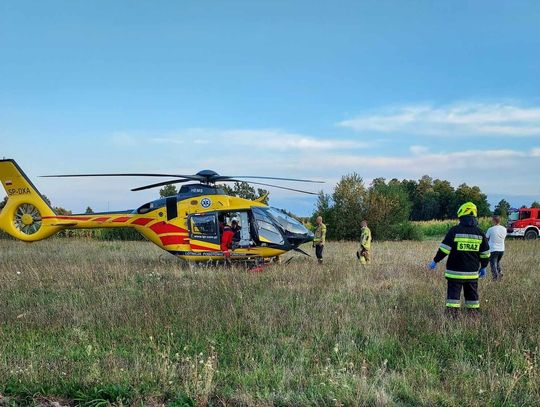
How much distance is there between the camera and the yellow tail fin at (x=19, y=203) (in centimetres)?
1445

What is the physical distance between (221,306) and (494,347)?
412 centimetres

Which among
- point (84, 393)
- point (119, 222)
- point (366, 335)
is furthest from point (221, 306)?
point (119, 222)

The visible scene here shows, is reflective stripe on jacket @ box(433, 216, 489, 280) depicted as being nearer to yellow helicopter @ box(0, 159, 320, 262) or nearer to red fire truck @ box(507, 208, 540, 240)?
yellow helicopter @ box(0, 159, 320, 262)

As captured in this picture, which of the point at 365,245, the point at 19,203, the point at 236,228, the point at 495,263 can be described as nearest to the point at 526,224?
the point at 365,245

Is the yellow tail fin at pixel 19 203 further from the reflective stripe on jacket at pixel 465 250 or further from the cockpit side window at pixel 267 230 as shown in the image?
the reflective stripe on jacket at pixel 465 250

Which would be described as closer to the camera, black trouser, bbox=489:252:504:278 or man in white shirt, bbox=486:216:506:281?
black trouser, bbox=489:252:504:278

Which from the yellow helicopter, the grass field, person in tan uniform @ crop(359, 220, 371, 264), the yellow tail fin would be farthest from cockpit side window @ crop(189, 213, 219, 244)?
the yellow tail fin

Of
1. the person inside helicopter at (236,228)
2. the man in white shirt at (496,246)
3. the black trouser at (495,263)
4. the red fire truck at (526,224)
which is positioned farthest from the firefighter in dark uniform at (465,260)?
the red fire truck at (526,224)

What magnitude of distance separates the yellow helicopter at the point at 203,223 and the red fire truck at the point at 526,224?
22679mm

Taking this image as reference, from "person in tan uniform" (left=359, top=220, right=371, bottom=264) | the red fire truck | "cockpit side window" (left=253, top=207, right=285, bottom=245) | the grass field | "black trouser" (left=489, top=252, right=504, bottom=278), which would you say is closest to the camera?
the grass field

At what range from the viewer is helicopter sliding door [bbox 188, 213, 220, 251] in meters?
13.1

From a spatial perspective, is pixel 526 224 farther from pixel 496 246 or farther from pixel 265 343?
pixel 265 343

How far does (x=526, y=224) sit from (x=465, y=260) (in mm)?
26659

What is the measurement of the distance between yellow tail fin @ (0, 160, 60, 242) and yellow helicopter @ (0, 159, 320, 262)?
94mm
